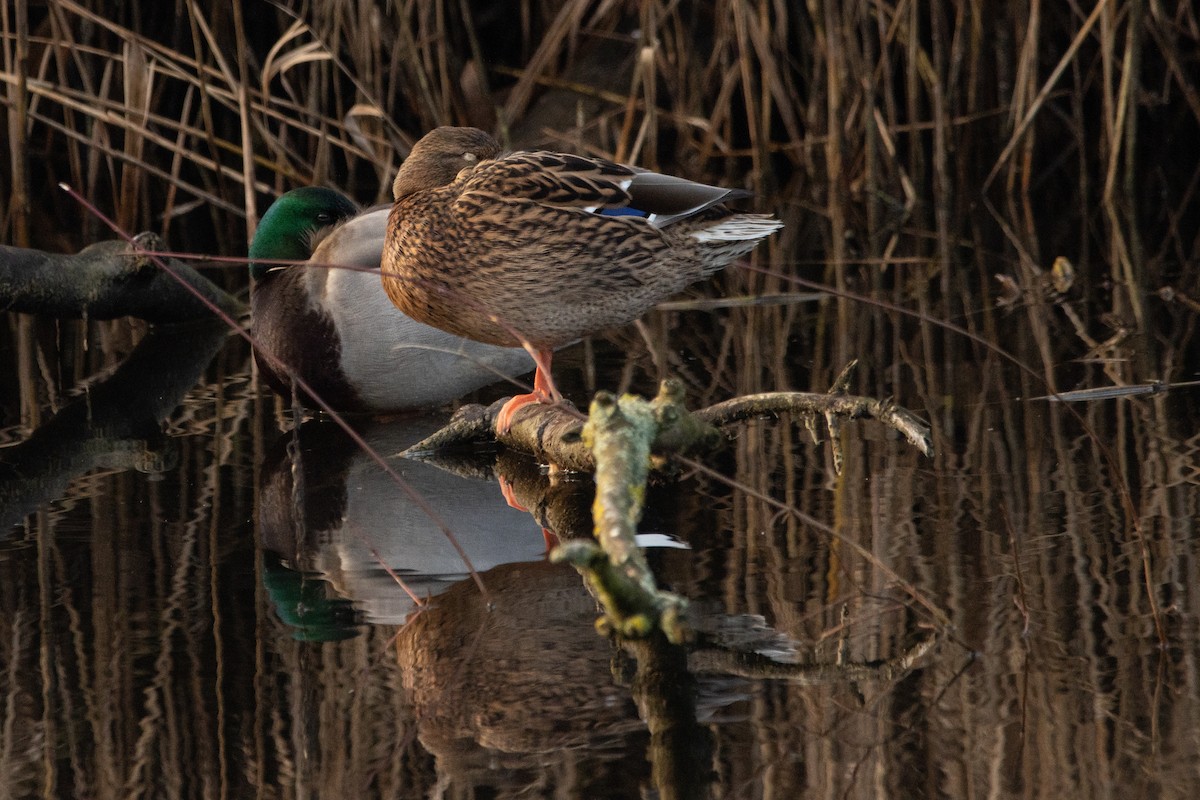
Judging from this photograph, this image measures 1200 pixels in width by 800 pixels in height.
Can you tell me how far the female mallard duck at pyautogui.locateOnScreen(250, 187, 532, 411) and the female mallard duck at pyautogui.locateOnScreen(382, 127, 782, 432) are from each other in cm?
55

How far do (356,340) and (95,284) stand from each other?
144cm

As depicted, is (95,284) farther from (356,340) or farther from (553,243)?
(553,243)

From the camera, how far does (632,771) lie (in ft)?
6.35

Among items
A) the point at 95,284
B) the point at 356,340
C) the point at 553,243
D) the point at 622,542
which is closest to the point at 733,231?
the point at 553,243

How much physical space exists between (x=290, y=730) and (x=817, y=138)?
5733mm

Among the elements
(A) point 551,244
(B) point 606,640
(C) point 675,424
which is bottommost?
(B) point 606,640

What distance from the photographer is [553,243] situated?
10.5 feet

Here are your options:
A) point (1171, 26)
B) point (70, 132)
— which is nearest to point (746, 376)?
point (70, 132)

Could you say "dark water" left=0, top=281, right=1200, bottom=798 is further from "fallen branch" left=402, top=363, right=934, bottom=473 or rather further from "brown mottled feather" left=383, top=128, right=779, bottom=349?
"brown mottled feather" left=383, top=128, right=779, bottom=349

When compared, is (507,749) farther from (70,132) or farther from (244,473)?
(70,132)

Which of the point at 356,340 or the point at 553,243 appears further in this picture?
the point at 356,340

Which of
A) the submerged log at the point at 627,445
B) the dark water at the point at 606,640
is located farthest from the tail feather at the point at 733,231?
the dark water at the point at 606,640

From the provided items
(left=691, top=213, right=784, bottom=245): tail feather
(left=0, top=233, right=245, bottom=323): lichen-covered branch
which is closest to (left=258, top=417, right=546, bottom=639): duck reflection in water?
(left=691, top=213, right=784, bottom=245): tail feather

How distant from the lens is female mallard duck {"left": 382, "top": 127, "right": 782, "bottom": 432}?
3.21 metres
